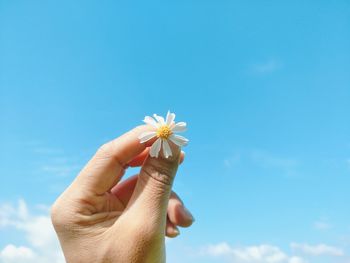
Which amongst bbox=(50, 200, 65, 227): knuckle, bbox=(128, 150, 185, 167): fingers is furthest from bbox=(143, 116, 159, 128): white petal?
bbox=(50, 200, 65, 227): knuckle

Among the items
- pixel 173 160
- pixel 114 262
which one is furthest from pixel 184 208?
pixel 114 262

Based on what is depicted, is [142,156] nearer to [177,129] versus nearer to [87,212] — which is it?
[177,129]

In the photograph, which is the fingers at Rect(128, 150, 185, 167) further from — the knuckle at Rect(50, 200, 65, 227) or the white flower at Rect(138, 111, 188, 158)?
the knuckle at Rect(50, 200, 65, 227)

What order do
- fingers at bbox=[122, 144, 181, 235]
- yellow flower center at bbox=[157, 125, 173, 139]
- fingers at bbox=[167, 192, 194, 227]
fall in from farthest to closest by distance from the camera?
fingers at bbox=[167, 192, 194, 227]
yellow flower center at bbox=[157, 125, 173, 139]
fingers at bbox=[122, 144, 181, 235]

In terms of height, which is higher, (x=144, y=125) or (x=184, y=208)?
(x=144, y=125)

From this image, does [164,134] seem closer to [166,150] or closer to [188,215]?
[166,150]

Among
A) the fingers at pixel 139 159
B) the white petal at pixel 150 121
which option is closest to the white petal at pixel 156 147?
the white petal at pixel 150 121

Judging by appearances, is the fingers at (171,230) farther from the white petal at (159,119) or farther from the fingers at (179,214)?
the white petal at (159,119)
